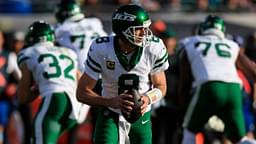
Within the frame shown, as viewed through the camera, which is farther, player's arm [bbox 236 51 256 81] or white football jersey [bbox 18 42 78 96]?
player's arm [bbox 236 51 256 81]

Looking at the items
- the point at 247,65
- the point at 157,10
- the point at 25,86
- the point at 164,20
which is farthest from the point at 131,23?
the point at 157,10

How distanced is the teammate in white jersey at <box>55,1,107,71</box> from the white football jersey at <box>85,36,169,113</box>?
2.58m

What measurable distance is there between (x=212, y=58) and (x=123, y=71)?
2229 millimetres

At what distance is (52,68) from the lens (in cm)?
827

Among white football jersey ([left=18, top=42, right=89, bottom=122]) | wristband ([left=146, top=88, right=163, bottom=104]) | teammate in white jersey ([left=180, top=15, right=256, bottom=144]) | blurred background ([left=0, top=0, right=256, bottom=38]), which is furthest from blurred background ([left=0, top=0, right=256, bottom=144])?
wristband ([left=146, top=88, right=163, bottom=104])

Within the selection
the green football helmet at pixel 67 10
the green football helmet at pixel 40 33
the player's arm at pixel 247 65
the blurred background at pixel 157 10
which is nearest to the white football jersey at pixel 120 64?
the green football helmet at pixel 40 33

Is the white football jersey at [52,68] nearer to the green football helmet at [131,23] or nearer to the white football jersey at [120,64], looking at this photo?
the white football jersey at [120,64]

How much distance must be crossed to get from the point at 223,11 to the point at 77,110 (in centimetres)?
899

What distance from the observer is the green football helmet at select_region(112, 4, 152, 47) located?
21.4ft

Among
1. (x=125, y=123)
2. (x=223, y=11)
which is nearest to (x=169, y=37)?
(x=125, y=123)

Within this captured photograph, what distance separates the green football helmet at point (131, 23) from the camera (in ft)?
21.4

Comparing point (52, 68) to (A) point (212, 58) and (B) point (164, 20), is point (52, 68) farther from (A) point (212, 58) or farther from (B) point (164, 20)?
(B) point (164, 20)

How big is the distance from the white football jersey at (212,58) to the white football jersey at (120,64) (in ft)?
6.47

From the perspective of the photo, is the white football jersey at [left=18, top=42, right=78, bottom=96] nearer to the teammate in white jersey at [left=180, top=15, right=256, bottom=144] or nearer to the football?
the teammate in white jersey at [left=180, top=15, right=256, bottom=144]
